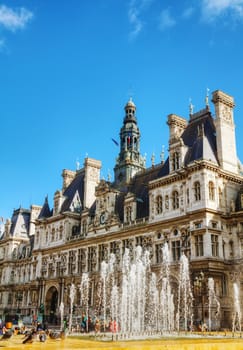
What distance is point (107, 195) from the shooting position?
59688 mm

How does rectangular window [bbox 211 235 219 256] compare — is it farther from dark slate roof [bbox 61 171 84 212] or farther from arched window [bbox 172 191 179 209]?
dark slate roof [bbox 61 171 84 212]

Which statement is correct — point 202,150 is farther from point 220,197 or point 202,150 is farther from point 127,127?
point 127,127

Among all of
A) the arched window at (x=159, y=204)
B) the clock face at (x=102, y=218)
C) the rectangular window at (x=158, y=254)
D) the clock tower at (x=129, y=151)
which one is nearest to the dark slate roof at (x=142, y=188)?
the clock face at (x=102, y=218)

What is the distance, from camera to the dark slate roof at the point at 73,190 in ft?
230

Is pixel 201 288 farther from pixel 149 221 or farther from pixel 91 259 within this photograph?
pixel 91 259

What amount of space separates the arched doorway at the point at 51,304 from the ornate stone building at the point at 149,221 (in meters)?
0.16

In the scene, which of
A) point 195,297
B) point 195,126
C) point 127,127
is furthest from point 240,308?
point 127,127

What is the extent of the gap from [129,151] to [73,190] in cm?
1187

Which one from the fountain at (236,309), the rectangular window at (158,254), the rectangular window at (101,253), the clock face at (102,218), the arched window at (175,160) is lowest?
the fountain at (236,309)

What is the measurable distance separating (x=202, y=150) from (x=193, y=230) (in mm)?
9049

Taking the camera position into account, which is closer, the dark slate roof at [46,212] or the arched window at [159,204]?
the arched window at [159,204]

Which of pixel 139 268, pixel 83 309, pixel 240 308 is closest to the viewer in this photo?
pixel 240 308

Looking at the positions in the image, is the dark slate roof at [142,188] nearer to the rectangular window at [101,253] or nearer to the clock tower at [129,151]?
the rectangular window at [101,253]

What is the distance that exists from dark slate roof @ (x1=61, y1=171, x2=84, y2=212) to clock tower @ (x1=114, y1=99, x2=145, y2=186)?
20.2ft
